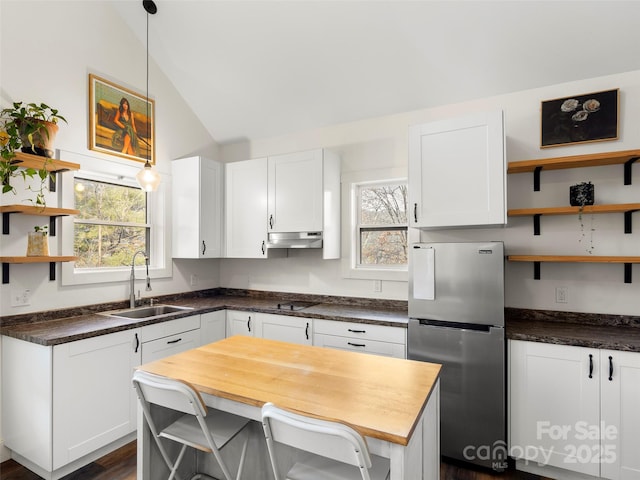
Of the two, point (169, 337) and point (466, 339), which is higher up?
point (466, 339)

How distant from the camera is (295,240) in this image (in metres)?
3.31

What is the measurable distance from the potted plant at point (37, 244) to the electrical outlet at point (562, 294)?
148 inches

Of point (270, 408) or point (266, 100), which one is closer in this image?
point (270, 408)

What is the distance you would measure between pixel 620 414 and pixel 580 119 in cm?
199

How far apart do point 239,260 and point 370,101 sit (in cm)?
230

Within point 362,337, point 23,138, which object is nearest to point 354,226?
point 362,337

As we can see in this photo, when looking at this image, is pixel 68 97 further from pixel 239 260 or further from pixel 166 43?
pixel 239 260

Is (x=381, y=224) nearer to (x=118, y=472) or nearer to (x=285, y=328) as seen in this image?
(x=285, y=328)

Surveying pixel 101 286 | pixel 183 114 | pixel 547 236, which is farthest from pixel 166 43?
pixel 547 236

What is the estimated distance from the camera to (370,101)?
320 centimetres

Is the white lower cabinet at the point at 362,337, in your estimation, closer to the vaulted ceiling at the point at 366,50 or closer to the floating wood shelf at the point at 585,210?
the floating wood shelf at the point at 585,210

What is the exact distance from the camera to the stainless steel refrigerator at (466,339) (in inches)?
88.7

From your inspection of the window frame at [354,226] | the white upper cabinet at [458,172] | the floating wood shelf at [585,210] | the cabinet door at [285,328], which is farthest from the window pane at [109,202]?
the floating wood shelf at [585,210]

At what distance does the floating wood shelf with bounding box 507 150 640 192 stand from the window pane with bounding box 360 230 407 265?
1.11 m
